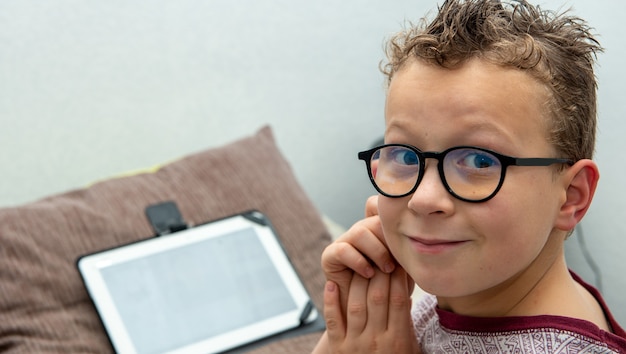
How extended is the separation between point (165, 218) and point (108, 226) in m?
0.12

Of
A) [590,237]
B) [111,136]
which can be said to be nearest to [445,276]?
[590,237]

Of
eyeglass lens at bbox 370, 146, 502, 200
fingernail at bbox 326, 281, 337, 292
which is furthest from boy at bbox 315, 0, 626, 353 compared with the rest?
fingernail at bbox 326, 281, 337, 292

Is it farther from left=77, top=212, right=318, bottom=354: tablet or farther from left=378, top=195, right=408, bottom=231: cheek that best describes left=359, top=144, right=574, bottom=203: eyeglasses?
left=77, top=212, right=318, bottom=354: tablet

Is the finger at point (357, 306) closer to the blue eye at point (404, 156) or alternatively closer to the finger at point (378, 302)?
the finger at point (378, 302)

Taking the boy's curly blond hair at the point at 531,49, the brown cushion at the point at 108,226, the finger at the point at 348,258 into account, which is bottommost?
the brown cushion at the point at 108,226

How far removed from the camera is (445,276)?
2.71 ft

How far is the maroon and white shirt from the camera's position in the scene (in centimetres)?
81

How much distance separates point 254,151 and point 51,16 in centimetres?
63

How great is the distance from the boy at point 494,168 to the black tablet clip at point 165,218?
2.74 ft

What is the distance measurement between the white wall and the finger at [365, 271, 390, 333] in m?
0.79

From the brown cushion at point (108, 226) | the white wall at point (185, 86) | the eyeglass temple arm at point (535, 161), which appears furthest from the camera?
the white wall at point (185, 86)

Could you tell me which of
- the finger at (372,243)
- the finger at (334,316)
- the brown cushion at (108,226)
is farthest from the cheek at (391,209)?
the brown cushion at (108,226)

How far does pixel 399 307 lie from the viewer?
1014 mm

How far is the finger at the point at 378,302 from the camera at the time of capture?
1.03 m
